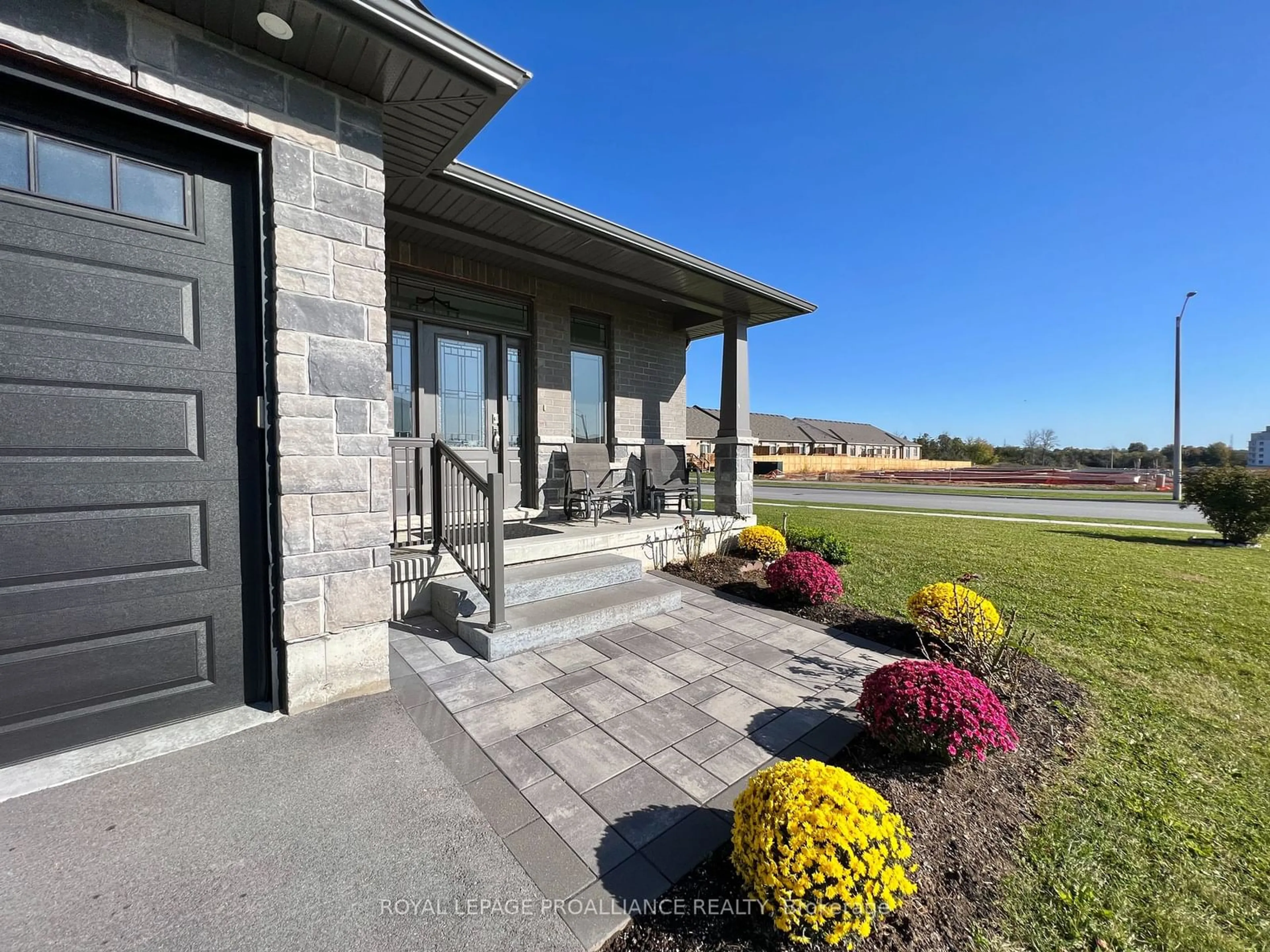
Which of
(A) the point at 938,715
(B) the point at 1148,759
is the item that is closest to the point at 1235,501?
(B) the point at 1148,759

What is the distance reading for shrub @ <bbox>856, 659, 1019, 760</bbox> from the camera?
82.1 inches

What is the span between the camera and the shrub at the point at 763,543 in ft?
18.4

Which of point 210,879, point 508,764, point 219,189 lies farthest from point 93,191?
point 508,764

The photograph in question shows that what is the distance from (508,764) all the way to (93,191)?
3094 mm

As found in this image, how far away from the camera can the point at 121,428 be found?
2.14 meters

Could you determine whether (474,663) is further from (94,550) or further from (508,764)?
(94,550)

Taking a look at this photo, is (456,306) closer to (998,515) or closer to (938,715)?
(938,715)

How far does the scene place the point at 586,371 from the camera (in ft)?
21.4

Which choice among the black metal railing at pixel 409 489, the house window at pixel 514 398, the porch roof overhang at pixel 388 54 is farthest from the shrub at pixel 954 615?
the house window at pixel 514 398

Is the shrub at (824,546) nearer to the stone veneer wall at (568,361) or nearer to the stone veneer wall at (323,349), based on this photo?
the stone veneer wall at (568,361)

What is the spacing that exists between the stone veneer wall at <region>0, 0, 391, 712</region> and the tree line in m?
59.6

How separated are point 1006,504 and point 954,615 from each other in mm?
14425

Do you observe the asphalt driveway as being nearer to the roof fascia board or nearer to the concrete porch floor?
the concrete porch floor

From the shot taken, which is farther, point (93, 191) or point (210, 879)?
point (93, 191)
